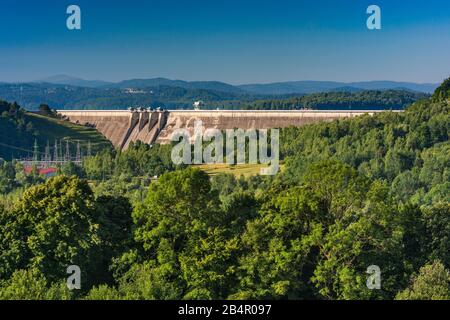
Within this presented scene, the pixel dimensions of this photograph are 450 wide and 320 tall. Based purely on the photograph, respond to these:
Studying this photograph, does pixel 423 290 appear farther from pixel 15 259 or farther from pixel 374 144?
pixel 374 144

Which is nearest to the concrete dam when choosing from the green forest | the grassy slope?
the grassy slope

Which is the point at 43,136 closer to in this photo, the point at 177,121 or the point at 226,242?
the point at 177,121

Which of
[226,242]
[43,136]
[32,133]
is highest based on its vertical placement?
[226,242]

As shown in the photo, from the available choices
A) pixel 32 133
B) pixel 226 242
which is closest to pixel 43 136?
pixel 32 133

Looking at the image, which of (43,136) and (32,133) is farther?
(43,136)

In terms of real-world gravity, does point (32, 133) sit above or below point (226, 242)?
below
